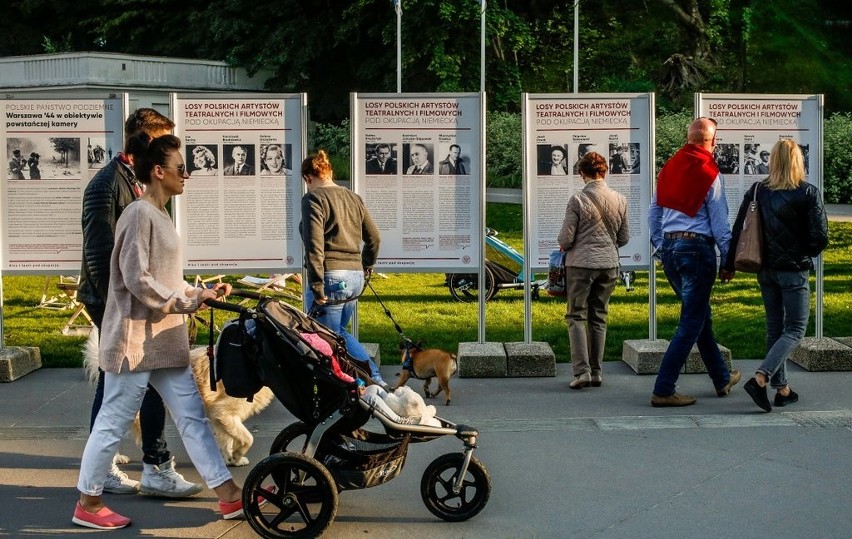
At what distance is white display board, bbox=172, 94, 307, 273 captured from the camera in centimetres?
978

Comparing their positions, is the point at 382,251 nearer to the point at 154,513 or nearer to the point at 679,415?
the point at 679,415

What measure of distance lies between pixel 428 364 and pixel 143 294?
337cm

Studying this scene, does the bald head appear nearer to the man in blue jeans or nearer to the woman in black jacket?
the man in blue jeans

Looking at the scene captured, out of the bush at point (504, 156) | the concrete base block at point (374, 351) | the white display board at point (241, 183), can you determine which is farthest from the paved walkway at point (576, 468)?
the bush at point (504, 156)

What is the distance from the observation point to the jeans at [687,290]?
829 cm

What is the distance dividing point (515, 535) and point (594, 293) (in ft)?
12.3

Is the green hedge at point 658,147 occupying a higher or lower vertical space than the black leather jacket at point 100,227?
higher

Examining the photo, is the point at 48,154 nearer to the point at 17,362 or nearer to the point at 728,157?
the point at 17,362

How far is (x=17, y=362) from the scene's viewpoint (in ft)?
32.0

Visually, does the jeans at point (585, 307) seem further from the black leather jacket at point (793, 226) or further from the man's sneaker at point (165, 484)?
the man's sneaker at point (165, 484)

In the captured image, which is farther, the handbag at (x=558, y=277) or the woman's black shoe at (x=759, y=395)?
the handbag at (x=558, y=277)

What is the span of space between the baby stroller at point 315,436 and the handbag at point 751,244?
306cm

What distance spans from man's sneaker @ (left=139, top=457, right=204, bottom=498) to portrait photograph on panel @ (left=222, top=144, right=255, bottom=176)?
3.84 metres

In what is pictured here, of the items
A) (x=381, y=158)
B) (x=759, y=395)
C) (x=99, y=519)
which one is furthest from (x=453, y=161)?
(x=99, y=519)
